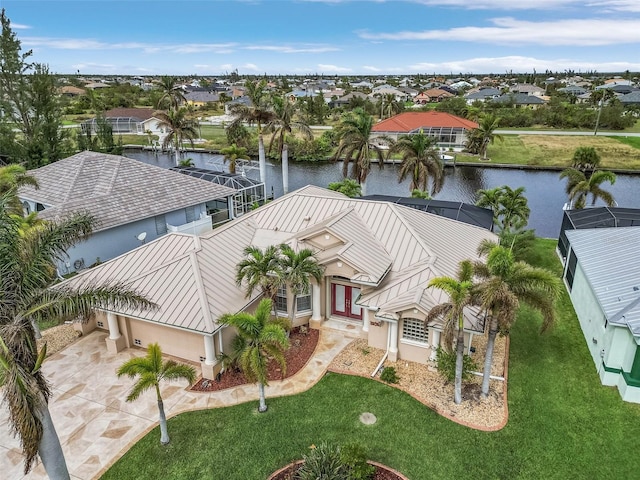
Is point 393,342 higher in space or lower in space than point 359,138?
lower

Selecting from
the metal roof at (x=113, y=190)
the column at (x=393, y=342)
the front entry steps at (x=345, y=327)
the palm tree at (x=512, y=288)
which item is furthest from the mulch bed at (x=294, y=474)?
the metal roof at (x=113, y=190)

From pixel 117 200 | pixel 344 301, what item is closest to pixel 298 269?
pixel 344 301

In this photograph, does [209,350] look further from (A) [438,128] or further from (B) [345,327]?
(A) [438,128]

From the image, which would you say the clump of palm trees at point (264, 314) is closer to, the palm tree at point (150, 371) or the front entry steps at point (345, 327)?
the front entry steps at point (345, 327)

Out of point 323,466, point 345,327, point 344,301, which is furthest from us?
point 344,301

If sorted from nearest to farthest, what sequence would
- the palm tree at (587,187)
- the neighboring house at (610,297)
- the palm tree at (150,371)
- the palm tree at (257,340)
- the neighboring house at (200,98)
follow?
the palm tree at (150,371), the palm tree at (257,340), the neighboring house at (610,297), the palm tree at (587,187), the neighboring house at (200,98)

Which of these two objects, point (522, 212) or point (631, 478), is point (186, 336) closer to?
point (631, 478)

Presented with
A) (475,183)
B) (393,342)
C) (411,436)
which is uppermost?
(393,342)

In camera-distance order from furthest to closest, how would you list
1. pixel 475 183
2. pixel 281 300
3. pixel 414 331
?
pixel 475 183, pixel 281 300, pixel 414 331
